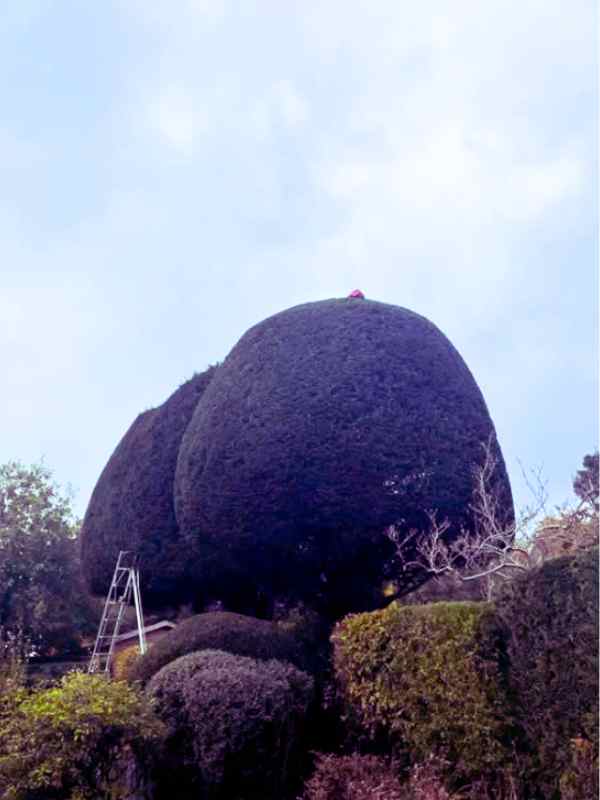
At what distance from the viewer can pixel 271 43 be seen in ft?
29.9

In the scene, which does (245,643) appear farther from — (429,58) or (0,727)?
(429,58)

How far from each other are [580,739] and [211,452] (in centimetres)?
614

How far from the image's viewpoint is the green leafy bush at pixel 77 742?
26.1 ft

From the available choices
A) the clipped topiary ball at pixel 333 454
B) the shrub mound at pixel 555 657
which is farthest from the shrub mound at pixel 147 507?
the shrub mound at pixel 555 657

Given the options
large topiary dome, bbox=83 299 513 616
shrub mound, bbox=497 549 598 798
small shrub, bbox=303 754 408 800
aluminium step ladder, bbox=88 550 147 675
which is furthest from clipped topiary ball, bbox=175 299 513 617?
shrub mound, bbox=497 549 598 798

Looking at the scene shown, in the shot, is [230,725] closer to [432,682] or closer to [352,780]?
[352,780]

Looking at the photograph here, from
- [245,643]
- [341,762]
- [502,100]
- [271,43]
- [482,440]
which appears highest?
[271,43]

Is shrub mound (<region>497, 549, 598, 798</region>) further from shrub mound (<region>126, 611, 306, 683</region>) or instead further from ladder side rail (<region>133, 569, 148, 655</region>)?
ladder side rail (<region>133, 569, 148, 655</region>)

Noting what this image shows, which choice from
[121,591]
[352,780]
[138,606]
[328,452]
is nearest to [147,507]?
[138,606]

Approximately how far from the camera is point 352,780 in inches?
316

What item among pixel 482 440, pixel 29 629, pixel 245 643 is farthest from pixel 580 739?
pixel 29 629

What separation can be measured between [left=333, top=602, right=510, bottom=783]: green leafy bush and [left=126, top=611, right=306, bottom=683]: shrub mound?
96cm

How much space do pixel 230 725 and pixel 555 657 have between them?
3.12 metres

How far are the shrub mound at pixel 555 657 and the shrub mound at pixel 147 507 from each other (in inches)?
288
